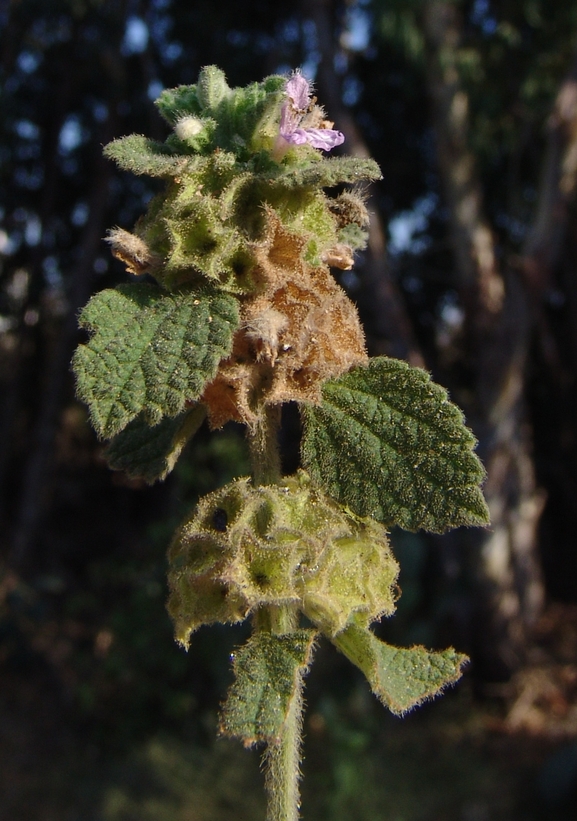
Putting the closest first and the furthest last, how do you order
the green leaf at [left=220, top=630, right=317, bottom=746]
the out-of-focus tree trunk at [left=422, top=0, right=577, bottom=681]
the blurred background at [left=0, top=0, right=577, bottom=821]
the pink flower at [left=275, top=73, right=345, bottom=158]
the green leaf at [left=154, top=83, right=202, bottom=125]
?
the green leaf at [left=220, top=630, right=317, bottom=746], the pink flower at [left=275, top=73, right=345, bottom=158], the green leaf at [left=154, top=83, right=202, bottom=125], the blurred background at [left=0, top=0, right=577, bottom=821], the out-of-focus tree trunk at [left=422, top=0, right=577, bottom=681]

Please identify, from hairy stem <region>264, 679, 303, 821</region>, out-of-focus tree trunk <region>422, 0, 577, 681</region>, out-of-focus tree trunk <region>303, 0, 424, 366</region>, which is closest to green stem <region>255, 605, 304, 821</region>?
hairy stem <region>264, 679, 303, 821</region>

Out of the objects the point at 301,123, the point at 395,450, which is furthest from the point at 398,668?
the point at 301,123

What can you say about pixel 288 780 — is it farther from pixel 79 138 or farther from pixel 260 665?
pixel 79 138

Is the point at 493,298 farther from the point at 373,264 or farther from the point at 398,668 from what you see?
the point at 398,668

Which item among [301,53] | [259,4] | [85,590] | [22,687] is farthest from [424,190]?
[22,687]

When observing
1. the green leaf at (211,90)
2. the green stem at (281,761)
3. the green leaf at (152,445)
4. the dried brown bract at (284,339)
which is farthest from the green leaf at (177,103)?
the green stem at (281,761)

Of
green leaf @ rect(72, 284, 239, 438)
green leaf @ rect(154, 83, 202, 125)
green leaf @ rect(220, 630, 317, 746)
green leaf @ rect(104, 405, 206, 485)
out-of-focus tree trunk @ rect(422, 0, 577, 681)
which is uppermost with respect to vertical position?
out-of-focus tree trunk @ rect(422, 0, 577, 681)

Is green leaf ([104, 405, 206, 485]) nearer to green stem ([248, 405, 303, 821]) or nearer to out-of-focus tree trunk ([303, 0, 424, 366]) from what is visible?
green stem ([248, 405, 303, 821])
